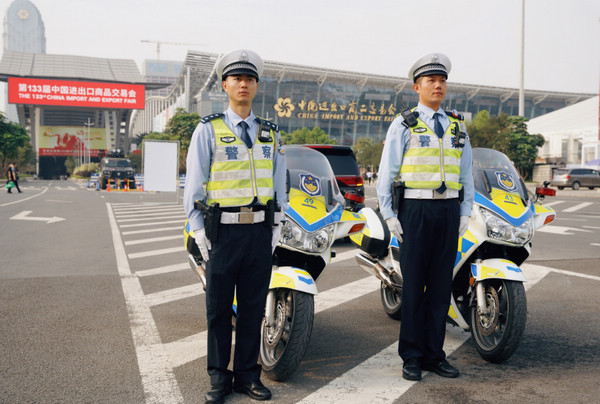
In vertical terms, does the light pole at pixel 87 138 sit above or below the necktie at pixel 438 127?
above

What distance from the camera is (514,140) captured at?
5484cm

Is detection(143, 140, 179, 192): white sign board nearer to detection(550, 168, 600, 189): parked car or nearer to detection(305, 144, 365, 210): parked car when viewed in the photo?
detection(305, 144, 365, 210): parked car

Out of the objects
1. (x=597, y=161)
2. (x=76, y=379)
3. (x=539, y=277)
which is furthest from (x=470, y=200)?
(x=597, y=161)

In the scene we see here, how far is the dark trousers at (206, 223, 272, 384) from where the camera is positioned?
3.36 meters

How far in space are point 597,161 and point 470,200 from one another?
53.6 m

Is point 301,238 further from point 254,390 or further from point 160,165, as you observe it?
point 160,165

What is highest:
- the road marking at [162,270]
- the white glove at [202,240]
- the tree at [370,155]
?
the tree at [370,155]

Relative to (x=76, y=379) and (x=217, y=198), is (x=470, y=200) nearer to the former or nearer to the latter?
(x=217, y=198)

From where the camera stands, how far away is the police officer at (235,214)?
11.0 feet

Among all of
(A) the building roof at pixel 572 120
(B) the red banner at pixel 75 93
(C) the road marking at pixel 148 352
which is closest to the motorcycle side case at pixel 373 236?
(C) the road marking at pixel 148 352

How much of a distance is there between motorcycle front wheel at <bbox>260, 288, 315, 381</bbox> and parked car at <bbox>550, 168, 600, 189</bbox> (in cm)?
4088

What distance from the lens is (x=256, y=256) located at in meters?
3.41

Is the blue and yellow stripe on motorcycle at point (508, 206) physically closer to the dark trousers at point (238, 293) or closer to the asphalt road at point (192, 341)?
the asphalt road at point (192, 341)

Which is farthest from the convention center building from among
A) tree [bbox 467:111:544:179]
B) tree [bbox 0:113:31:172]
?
tree [bbox 467:111:544:179]
